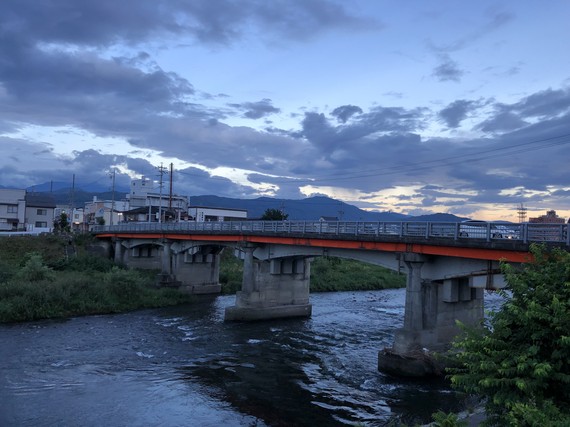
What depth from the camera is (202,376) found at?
82.0 feet

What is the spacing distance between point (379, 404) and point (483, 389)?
40.1 feet

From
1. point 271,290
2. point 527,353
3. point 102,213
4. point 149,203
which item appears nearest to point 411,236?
point 527,353

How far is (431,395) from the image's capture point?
22406 mm

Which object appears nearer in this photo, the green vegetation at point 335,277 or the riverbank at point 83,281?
the riverbank at point 83,281

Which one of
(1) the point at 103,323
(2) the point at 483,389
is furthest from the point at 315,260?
(2) the point at 483,389

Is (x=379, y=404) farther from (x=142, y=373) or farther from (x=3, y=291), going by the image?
(x=3, y=291)

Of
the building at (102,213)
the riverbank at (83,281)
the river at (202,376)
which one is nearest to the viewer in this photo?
the river at (202,376)

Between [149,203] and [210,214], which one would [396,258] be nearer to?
[210,214]

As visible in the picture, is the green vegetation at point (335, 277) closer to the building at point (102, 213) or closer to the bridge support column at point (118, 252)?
the bridge support column at point (118, 252)

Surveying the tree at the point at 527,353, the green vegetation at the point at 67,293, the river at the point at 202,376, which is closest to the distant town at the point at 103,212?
the green vegetation at the point at 67,293

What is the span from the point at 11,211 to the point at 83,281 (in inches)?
2364

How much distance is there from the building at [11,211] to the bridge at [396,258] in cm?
5198

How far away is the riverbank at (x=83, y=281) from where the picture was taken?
39969 millimetres

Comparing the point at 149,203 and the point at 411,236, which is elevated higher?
the point at 149,203
